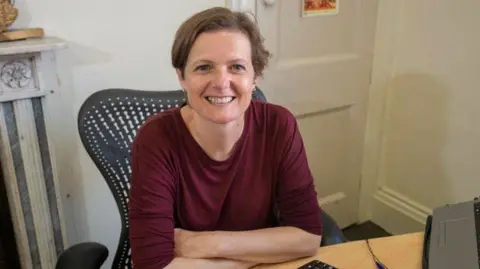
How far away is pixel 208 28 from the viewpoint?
1.24 meters

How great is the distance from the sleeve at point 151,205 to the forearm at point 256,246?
0.08m

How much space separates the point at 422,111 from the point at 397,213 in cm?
57

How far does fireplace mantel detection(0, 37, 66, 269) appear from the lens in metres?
1.60

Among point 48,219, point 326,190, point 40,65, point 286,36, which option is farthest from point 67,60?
point 326,190

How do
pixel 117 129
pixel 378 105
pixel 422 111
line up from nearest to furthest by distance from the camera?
1. pixel 117 129
2. pixel 422 111
3. pixel 378 105

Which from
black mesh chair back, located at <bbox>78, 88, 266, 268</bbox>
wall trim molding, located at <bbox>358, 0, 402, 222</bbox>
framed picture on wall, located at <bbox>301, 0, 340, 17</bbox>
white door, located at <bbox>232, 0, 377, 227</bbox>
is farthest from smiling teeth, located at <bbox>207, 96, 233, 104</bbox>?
wall trim molding, located at <bbox>358, 0, 402, 222</bbox>

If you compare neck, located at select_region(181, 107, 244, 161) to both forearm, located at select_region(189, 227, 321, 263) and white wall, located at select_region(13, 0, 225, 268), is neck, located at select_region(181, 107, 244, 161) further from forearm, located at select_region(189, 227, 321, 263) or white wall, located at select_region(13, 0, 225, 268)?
white wall, located at select_region(13, 0, 225, 268)

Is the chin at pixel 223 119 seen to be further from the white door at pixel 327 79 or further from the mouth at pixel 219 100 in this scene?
the white door at pixel 327 79

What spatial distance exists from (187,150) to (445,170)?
1.48 m

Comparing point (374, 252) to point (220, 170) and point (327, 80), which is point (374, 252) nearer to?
point (220, 170)

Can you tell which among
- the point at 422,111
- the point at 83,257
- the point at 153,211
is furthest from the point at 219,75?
the point at 422,111

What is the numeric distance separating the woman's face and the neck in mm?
43

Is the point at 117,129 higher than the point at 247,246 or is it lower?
higher

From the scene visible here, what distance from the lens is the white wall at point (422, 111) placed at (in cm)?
218
